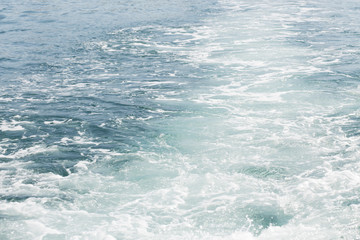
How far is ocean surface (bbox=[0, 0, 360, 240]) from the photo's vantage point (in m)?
8.54

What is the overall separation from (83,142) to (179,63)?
27.1ft

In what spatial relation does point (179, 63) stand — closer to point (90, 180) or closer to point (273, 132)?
point (273, 132)

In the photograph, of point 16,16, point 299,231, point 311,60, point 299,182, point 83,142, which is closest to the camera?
point 299,231

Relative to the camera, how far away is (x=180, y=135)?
12133mm

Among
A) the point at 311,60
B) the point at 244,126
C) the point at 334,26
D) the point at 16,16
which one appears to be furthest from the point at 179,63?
the point at 16,16

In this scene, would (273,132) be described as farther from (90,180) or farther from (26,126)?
(26,126)

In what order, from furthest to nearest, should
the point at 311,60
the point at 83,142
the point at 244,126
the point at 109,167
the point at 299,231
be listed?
the point at 311,60, the point at 244,126, the point at 83,142, the point at 109,167, the point at 299,231

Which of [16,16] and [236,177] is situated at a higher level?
[16,16]

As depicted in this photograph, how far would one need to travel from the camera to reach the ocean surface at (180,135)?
854cm

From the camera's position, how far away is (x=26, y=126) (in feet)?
42.5

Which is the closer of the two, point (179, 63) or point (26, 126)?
point (26, 126)

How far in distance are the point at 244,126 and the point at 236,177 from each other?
3087 millimetres

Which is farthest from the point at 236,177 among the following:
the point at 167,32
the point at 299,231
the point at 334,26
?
the point at 334,26

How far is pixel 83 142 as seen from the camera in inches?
472
